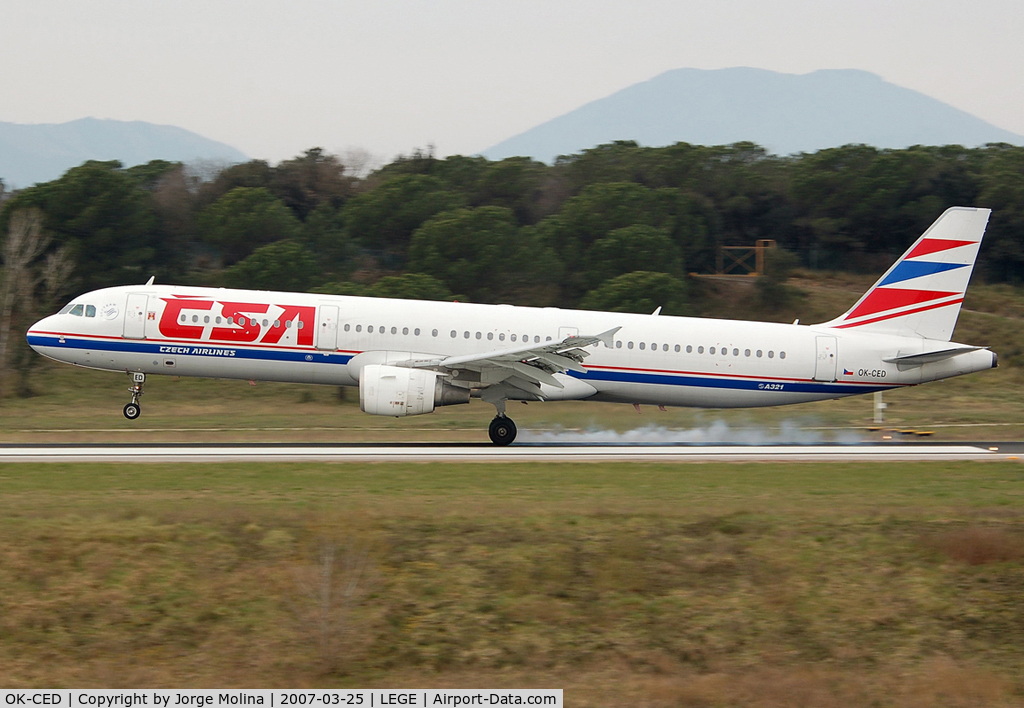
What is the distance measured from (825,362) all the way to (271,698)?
19.8 m

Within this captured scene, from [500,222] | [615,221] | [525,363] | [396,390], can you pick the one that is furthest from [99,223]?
[525,363]

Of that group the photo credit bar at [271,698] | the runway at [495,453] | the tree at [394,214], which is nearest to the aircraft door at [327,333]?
the runway at [495,453]

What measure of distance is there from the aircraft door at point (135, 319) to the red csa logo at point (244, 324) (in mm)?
560

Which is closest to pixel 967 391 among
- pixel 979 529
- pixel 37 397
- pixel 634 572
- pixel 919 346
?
pixel 919 346

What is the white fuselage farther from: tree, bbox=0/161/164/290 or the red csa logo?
tree, bbox=0/161/164/290

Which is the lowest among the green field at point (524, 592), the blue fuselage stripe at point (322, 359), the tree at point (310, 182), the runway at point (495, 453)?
the green field at point (524, 592)

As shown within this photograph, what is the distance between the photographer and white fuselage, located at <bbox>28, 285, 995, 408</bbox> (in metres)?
26.2

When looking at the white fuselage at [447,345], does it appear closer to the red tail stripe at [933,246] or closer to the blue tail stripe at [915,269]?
the blue tail stripe at [915,269]

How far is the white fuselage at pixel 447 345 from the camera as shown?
85.8 feet

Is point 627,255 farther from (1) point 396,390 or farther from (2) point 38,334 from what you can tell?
(2) point 38,334

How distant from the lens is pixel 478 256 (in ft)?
163

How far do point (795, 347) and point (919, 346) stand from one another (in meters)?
3.48

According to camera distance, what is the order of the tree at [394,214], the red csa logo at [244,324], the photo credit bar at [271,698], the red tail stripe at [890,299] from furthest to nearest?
the tree at [394,214] → the red tail stripe at [890,299] → the red csa logo at [244,324] → the photo credit bar at [271,698]

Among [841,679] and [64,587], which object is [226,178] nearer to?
[64,587]
